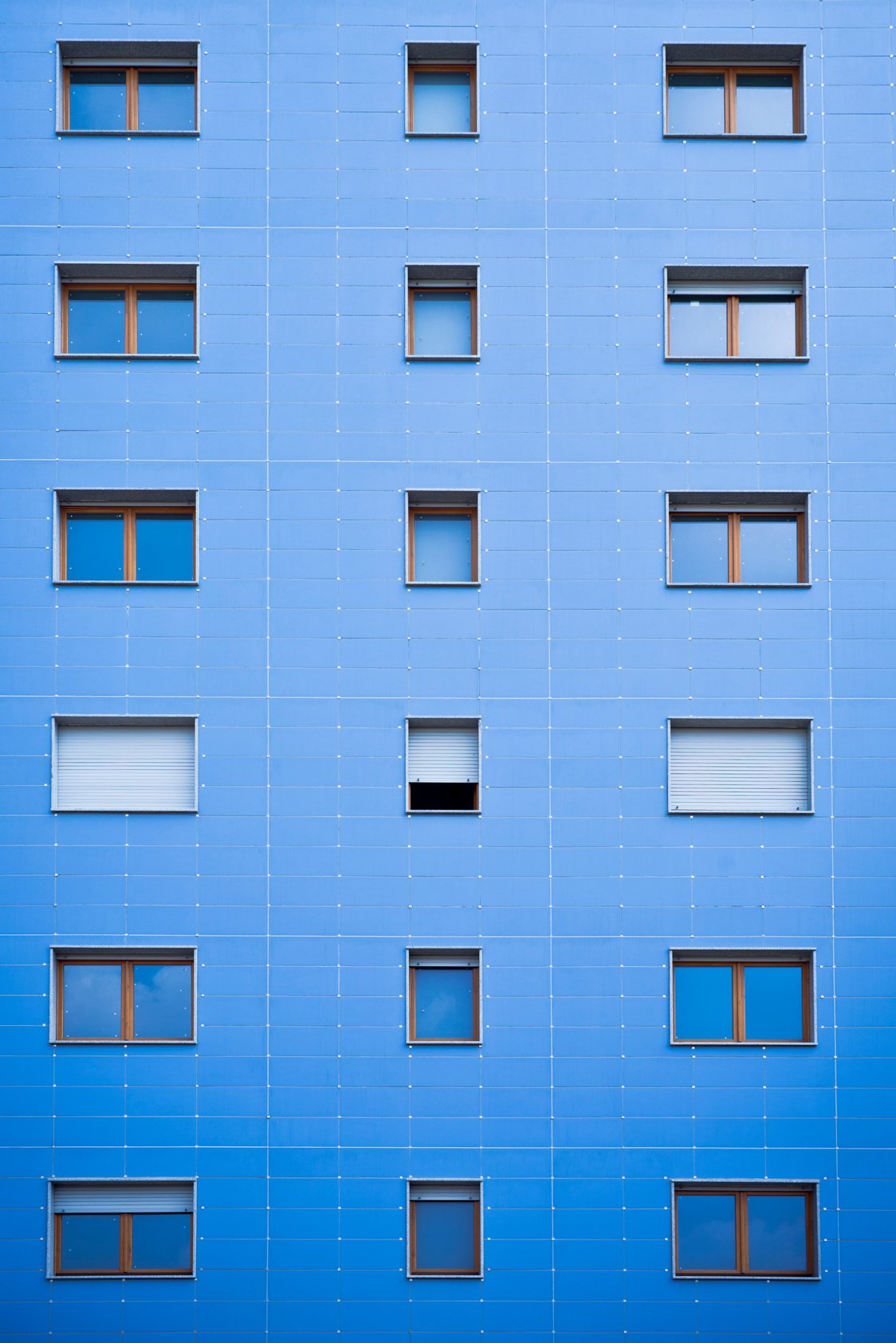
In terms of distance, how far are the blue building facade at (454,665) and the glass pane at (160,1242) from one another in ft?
0.35

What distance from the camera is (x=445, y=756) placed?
17.4 meters

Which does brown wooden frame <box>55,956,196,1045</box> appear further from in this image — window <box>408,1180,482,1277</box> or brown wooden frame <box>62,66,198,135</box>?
brown wooden frame <box>62,66,198,135</box>

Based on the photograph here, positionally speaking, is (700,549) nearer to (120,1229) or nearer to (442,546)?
(442,546)

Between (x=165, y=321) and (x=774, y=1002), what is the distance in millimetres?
12033

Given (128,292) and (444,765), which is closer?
(444,765)

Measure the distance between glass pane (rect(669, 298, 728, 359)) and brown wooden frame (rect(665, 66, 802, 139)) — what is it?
92.7 inches

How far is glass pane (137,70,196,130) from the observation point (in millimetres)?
18375

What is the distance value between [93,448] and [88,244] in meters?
2.73

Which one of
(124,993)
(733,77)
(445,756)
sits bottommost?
(124,993)

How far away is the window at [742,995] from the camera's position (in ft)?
56.3

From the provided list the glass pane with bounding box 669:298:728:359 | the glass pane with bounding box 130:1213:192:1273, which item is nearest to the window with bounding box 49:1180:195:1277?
the glass pane with bounding box 130:1213:192:1273

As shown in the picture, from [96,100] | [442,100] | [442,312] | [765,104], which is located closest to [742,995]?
[442,312]

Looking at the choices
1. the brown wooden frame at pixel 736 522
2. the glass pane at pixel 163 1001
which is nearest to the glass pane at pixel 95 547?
the glass pane at pixel 163 1001

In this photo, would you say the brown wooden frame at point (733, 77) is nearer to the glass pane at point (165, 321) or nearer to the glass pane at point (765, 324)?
the glass pane at point (765, 324)
